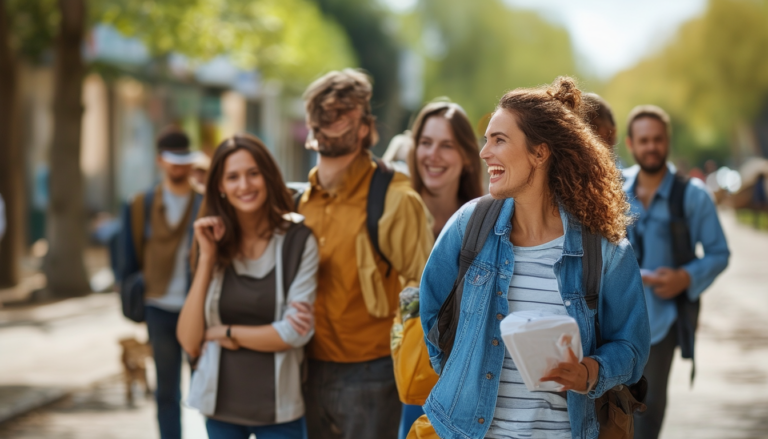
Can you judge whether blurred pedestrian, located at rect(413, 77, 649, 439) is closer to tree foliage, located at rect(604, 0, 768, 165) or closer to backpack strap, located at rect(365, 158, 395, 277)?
backpack strap, located at rect(365, 158, 395, 277)

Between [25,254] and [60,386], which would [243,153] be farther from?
[25,254]

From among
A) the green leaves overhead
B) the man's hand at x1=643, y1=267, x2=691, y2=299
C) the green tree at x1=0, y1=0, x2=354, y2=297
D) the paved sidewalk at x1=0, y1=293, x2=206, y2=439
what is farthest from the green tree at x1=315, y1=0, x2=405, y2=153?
the man's hand at x1=643, y1=267, x2=691, y2=299

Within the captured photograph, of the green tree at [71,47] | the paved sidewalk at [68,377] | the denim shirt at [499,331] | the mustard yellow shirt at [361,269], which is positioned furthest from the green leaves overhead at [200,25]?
the denim shirt at [499,331]

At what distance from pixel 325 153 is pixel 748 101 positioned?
43.0 meters

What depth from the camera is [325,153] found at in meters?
4.21

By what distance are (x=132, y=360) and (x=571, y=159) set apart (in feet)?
19.8

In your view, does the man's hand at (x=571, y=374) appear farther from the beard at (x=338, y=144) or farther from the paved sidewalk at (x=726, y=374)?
the paved sidewalk at (x=726, y=374)

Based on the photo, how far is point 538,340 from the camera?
2.51m

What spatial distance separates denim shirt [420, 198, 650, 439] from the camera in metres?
2.83

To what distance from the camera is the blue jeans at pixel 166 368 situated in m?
5.70

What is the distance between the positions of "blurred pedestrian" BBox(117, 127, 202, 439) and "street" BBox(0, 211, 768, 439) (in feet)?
4.22

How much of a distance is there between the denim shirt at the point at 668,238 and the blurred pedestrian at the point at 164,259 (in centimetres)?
261

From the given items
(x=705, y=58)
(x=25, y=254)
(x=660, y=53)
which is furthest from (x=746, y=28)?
(x=25, y=254)

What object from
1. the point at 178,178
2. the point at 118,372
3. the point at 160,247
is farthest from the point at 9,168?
the point at 160,247
